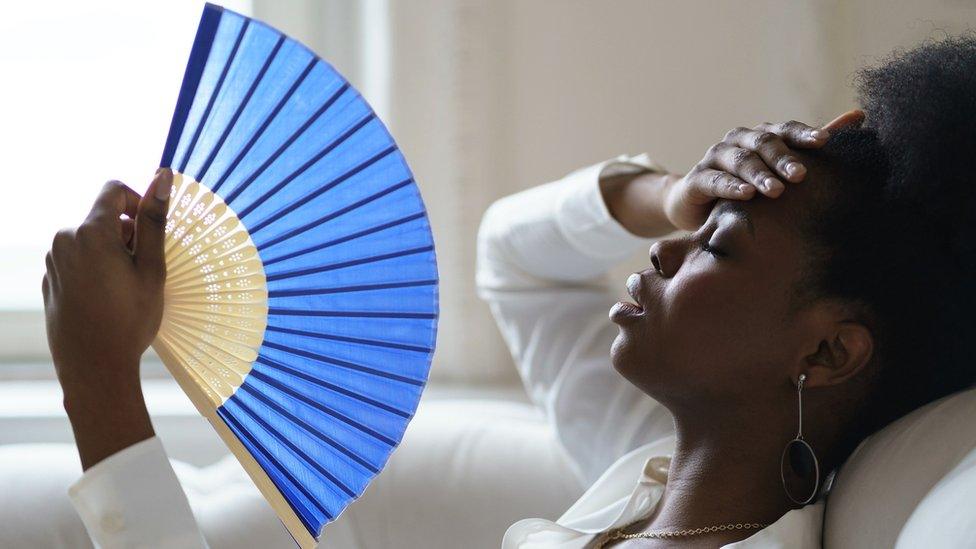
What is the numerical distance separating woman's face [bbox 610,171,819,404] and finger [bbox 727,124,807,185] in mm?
31

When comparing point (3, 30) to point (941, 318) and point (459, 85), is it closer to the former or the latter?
point (459, 85)

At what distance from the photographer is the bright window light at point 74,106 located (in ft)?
6.75

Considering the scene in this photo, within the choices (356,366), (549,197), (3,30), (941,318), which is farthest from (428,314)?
(3,30)

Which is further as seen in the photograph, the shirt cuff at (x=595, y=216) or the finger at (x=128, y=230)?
the shirt cuff at (x=595, y=216)

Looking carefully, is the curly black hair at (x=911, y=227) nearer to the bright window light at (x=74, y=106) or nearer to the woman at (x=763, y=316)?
the woman at (x=763, y=316)

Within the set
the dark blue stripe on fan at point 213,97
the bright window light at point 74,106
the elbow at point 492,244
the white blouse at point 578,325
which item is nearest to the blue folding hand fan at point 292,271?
the dark blue stripe on fan at point 213,97

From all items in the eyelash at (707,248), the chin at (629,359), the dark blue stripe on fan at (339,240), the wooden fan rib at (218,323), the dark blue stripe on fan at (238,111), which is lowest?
the chin at (629,359)

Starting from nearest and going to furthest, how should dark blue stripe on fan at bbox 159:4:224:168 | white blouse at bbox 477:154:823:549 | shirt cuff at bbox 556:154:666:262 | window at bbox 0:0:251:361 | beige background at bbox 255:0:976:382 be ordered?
dark blue stripe on fan at bbox 159:4:224:168 → white blouse at bbox 477:154:823:549 → shirt cuff at bbox 556:154:666:262 → beige background at bbox 255:0:976:382 → window at bbox 0:0:251:361

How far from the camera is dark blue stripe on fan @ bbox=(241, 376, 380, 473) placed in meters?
0.94

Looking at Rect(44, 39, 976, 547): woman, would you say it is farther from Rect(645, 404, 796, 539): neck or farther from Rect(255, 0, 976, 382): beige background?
Rect(255, 0, 976, 382): beige background

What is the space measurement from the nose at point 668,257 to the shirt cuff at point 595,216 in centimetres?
30

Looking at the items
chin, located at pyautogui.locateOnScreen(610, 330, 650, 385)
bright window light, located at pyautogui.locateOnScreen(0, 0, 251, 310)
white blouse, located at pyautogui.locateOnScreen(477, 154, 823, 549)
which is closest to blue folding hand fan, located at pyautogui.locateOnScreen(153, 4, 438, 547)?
chin, located at pyautogui.locateOnScreen(610, 330, 650, 385)

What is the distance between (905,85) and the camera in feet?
3.31

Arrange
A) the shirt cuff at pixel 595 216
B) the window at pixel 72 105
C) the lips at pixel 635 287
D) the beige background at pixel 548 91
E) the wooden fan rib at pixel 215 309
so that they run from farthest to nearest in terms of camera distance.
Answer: the window at pixel 72 105 → the beige background at pixel 548 91 → the shirt cuff at pixel 595 216 → the lips at pixel 635 287 → the wooden fan rib at pixel 215 309
